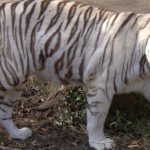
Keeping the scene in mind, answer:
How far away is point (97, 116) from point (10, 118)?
83 cm

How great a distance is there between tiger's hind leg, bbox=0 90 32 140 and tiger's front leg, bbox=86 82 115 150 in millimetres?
631

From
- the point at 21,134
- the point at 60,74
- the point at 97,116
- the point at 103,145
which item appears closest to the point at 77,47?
the point at 60,74

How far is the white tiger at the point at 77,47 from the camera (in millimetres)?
4164

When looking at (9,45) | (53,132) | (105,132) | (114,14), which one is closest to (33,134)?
(53,132)

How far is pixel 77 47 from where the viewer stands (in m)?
4.28

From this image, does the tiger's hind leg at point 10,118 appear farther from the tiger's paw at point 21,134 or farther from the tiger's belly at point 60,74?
the tiger's belly at point 60,74

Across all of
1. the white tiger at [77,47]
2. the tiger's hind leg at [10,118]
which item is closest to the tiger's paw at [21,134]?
the tiger's hind leg at [10,118]

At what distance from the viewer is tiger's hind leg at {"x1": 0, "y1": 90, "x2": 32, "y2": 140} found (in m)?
4.61

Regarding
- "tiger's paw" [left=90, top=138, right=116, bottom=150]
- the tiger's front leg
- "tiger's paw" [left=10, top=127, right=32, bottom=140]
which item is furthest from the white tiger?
"tiger's paw" [left=10, top=127, right=32, bottom=140]

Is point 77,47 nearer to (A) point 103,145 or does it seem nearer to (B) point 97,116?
(B) point 97,116

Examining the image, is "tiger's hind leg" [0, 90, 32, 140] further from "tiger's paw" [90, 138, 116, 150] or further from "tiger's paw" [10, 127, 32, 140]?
"tiger's paw" [90, 138, 116, 150]

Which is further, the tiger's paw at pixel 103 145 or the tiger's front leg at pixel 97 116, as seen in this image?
the tiger's paw at pixel 103 145

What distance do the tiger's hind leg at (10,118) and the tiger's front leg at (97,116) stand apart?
63cm

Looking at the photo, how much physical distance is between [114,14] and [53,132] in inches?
51.4
